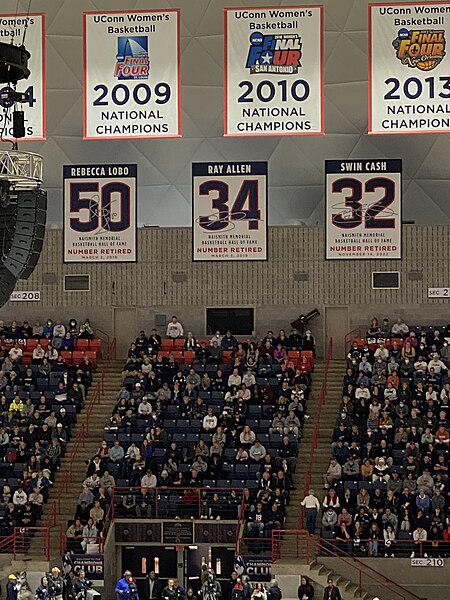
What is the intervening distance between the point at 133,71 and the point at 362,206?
7.75 meters

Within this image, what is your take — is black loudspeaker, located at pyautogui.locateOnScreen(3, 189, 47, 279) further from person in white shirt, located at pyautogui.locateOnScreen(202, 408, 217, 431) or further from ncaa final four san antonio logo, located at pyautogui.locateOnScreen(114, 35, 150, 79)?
person in white shirt, located at pyautogui.locateOnScreen(202, 408, 217, 431)

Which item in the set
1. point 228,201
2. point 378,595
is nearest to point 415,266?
point 228,201

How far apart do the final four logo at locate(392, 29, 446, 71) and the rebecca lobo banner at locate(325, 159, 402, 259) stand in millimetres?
5465

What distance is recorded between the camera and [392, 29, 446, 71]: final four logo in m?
28.8

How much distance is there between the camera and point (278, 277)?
140 feet

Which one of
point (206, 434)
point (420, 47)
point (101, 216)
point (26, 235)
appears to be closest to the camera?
point (26, 235)

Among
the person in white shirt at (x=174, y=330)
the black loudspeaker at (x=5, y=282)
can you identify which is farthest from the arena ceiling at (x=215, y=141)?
the black loudspeaker at (x=5, y=282)

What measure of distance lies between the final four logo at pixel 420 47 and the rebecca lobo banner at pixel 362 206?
5465 mm

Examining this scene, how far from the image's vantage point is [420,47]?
2880 centimetres

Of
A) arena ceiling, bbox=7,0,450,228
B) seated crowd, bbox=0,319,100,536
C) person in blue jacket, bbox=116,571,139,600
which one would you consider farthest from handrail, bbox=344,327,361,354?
person in blue jacket, bbox=116,571,139,600

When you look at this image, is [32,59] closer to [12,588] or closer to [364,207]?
[364,207]

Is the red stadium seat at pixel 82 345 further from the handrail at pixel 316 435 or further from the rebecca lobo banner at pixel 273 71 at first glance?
the rebecca lobo banner at pixel 273 71

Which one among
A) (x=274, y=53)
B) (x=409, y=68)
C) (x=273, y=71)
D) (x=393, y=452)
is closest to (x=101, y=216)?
(x=273, y=71)

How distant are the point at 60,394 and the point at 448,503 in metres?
11.5
